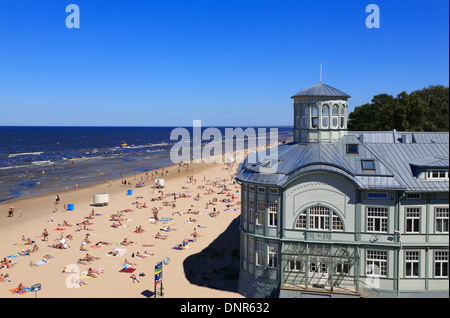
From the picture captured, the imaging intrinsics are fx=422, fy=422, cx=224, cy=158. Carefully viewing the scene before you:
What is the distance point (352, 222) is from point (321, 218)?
1.67m

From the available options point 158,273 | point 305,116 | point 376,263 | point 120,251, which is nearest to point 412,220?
point 376,263

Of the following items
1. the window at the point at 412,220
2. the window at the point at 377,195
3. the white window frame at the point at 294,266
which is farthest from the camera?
the white window frame at the point at 294,266

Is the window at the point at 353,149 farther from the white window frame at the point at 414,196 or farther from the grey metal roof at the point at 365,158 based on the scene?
the white window frame at the point at 414,196

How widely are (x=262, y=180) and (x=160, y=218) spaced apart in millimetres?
27412

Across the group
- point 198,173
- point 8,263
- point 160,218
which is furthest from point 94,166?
point 8,263

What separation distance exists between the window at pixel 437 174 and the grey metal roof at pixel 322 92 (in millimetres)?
6954

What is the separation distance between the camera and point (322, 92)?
26.4 m

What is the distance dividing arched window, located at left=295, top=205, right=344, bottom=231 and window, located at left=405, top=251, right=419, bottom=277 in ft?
12.5

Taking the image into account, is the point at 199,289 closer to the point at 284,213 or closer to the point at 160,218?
the point at 284,213

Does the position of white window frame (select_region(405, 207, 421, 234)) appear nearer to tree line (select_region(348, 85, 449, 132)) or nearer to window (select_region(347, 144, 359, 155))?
window (select_region(347, 144, 359, 155))

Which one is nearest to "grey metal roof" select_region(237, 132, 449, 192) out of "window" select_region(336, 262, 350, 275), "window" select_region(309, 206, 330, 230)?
"window" select_region(309, 206, 330, 230)

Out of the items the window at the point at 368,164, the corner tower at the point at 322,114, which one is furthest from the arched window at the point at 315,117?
the window at the point at 368,164

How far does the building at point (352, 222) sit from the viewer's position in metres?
22.7

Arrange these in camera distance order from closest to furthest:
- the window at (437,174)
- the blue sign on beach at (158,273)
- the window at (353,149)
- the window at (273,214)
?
the window at (437,174) → the window at (273,214) → the window at (353,149) → the blue sign on beach at (158,273)
